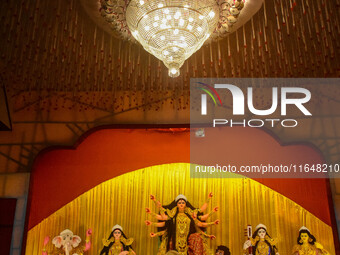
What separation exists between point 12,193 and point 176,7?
523 centimetres

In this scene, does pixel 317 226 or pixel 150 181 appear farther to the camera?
pixel 150 181

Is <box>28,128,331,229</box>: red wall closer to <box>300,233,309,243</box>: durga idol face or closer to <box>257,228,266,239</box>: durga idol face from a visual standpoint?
<box>300,233,309,243</box>: durga idol face

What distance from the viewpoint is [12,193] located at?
716 cm

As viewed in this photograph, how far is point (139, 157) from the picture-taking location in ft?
25.7

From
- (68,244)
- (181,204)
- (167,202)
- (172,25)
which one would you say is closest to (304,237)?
(181,204)

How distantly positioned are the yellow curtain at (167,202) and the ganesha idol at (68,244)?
4.3 inches

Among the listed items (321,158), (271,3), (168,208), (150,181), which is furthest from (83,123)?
(321,158)

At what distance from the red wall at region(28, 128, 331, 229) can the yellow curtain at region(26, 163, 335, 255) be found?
A: 0.63 feet

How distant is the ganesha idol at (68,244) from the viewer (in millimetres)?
7109

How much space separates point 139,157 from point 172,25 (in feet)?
14.5

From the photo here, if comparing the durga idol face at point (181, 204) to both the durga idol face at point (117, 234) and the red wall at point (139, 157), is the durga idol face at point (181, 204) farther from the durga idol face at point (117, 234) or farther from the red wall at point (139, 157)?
the durga idol face at point (117, 234)

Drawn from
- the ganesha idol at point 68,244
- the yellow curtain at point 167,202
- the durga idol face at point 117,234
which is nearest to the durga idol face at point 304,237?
the yellow curtain at point 167,202

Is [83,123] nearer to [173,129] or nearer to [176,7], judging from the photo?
[173,129]

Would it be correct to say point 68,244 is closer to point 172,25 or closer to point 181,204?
point 181,204
